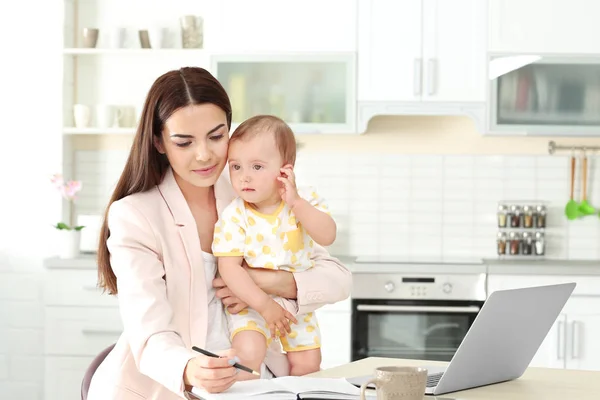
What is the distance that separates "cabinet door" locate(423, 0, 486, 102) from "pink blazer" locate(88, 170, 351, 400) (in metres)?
2.58

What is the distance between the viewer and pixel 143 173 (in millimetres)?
2143

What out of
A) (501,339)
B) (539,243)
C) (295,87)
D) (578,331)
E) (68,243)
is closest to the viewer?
(501,339)

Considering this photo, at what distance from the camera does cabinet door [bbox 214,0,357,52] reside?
4.63 m

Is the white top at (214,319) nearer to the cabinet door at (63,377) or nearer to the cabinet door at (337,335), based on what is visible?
the cabinet door at (337,335)

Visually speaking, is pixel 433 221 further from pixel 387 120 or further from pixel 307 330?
pixel 307 330

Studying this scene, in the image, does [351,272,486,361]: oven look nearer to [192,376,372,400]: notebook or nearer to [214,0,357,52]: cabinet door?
[214,0,357,52]: cabinet door

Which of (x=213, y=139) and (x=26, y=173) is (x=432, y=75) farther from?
(x=213, y=139)

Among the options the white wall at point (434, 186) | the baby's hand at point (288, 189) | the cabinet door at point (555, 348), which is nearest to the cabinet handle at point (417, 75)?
the white wall at point (434, 186)

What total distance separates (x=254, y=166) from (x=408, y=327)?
7.86ft

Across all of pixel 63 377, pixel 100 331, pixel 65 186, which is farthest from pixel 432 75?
pixel 63 377

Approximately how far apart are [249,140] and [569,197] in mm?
3191

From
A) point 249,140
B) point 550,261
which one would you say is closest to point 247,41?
point 550,261

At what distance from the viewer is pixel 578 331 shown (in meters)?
4.31

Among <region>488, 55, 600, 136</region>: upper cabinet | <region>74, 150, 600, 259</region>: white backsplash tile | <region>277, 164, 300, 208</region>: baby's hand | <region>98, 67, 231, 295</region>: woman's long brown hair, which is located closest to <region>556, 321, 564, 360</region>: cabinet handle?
<region>74, 150, 600, 259</region>: white backsplash tile
